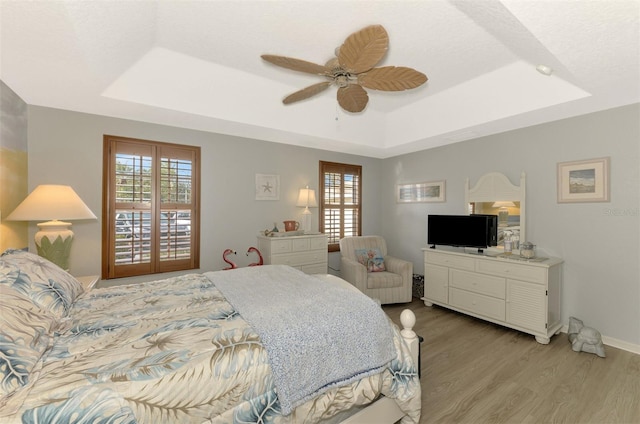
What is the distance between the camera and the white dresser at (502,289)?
2896 millimetres

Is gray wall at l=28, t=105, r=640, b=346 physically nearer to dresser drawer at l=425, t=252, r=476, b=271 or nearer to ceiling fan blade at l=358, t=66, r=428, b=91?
dresser drawer at l=425, t=252, r=476, b=271

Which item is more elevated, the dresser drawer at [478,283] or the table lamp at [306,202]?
the table lamp at [306,202]

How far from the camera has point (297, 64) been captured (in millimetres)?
1828

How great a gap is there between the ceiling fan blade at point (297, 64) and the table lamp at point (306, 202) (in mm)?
2359

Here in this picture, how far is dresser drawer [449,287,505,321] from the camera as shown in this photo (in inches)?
126

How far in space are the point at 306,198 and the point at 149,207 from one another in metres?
2.03

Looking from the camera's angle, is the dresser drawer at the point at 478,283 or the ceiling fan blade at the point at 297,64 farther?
the dresser drawer at the point at 478,283

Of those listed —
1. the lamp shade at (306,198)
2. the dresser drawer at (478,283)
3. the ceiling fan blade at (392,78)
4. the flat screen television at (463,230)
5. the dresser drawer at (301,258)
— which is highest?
the ceiling fan blade at (392,78)

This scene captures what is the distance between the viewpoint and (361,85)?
209 centimetres

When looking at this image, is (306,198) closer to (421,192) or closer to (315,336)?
(421,192)

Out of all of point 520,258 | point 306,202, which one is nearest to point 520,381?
point 520,258

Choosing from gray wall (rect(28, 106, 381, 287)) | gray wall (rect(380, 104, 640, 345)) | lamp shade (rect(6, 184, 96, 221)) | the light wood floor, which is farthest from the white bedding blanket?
gray wall (rect(380, 104, 640, 345))

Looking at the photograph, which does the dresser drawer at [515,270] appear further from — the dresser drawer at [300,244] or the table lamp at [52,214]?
the table lamp at [52,214]

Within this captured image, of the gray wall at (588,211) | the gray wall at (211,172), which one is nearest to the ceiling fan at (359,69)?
the gray wall at (211,172)
